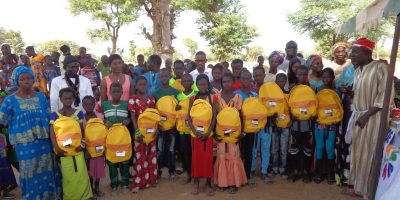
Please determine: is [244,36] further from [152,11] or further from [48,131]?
[48,131]

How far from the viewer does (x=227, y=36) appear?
24516 mm

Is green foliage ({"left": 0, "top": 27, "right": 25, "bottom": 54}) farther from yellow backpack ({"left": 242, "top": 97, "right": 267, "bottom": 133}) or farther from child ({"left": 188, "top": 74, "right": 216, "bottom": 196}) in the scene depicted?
yellow backpack ({"left": 242, "top": 97, "right": 267, "bottom": 133})

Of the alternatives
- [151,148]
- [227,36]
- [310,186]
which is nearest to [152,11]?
[151,148]

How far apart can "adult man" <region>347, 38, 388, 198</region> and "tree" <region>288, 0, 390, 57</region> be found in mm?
17259

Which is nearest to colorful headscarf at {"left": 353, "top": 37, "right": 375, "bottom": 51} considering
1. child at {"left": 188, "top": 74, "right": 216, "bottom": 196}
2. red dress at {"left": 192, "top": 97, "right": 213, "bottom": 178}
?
child at {"left": 188, "top": 74, "right": 216, "bottom": 196}

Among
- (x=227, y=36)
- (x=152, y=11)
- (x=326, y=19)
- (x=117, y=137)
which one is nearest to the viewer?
(x=117, y=137)

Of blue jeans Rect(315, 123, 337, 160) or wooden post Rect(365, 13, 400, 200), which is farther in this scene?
blue jeans Rect(315, 123, 337, 160)

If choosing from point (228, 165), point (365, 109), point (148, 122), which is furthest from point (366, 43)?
point (148, 122)

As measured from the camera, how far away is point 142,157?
172 inches

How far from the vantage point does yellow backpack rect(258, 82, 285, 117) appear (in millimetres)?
4352

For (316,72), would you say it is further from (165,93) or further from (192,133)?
(165,93)

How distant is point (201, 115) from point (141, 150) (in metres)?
1.07

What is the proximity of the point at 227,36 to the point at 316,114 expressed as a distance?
2082 centimetres

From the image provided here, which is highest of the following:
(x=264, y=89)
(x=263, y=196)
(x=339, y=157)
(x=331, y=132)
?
(x=264, y=89)
